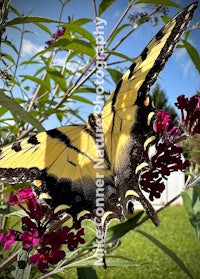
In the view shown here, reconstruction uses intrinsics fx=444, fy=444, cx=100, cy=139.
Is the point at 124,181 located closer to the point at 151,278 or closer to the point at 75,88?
the point at 75,88

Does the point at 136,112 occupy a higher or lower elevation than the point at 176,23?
lower

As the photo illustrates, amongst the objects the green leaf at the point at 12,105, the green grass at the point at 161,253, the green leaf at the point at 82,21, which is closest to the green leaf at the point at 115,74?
the green leaf at the point at 82,21

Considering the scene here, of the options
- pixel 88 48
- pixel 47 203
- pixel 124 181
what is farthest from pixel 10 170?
pixel 88 48

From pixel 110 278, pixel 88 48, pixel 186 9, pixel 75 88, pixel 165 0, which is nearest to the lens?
pixel 186 9

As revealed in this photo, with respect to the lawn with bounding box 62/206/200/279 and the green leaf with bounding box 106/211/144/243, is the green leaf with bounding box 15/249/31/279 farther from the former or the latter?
the lawn with bounding box 62/206/200/279

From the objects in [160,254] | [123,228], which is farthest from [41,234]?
[160,254]

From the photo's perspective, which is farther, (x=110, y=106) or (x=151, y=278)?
(x=151, y=278)
